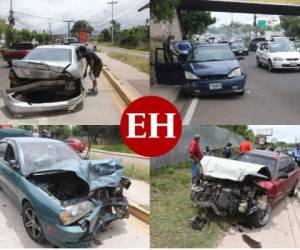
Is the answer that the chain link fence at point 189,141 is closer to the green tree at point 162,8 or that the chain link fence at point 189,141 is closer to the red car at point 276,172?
the red car at point 276,172

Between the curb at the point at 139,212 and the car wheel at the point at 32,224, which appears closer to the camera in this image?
the car wheel at the point at 32,224

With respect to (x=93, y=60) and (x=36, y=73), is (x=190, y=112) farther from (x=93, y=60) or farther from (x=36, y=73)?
(x=36, y=73)

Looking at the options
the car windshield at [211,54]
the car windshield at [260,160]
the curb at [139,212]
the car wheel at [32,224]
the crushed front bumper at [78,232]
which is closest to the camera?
the crushed front bumper at [78,232]

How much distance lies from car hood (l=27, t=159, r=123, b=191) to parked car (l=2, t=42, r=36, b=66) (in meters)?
16.3

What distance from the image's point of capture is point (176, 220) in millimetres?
6906

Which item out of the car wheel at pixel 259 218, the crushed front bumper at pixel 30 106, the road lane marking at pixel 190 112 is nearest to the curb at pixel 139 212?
the car wheel at pixel 259 218

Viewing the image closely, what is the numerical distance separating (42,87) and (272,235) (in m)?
5.41

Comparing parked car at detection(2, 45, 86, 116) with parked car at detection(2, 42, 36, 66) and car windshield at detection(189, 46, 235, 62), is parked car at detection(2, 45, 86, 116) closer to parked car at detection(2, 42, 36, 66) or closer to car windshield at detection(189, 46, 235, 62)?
car windshield at detection(189, 46, 235, 62)

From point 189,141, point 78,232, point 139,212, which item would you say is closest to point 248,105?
point 189,141

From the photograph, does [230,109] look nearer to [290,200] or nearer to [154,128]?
[290,200]

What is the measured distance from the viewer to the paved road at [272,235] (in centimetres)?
623

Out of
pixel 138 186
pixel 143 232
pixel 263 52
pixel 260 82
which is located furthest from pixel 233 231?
pixel 263 52

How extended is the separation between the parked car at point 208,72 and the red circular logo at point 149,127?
11.6 feet

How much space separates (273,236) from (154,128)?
8.86 feet
